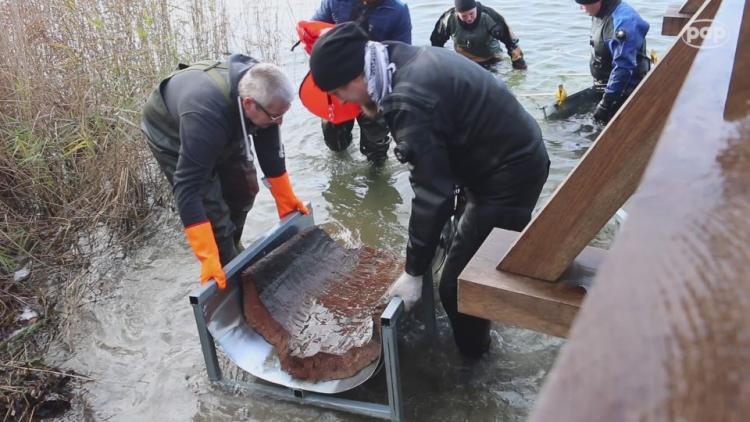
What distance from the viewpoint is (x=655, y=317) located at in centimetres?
40

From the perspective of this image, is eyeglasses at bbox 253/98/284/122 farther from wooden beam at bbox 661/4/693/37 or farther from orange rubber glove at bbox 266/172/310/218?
wooden beam at bbox 661/4/693/37

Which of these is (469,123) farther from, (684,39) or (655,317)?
(655,317)

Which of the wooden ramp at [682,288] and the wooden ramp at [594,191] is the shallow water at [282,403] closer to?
the wooden ramp at [594,191]

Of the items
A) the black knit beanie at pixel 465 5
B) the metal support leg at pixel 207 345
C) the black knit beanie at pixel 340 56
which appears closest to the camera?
the black knit beanie at pixel 340 56

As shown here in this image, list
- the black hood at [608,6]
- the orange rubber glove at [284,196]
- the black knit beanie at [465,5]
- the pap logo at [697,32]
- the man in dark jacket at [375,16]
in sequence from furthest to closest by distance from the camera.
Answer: the black knit beanie at [465,5] → the black hood at [608,6] → the man in dark jacket at [375,16] → the orange rubber glove at [284,196] → the pap logo at [697,32]

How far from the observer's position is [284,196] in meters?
3.81

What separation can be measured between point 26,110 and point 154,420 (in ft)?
8.41

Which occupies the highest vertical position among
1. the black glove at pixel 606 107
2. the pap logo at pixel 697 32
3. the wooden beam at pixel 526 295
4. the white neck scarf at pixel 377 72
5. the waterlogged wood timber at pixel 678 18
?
the pap logo at pixel 697 32

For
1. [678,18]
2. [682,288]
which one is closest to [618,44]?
[678,18]

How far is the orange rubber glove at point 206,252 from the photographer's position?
3055 millimetres

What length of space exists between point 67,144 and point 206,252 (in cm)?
213

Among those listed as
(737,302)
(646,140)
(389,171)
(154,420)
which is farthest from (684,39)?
(389,171)

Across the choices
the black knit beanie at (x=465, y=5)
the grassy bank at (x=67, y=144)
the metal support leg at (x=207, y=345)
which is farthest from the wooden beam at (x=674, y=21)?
the grassy bank at (x=67, y=144)

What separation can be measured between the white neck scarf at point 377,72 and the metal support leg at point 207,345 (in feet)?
4.45
